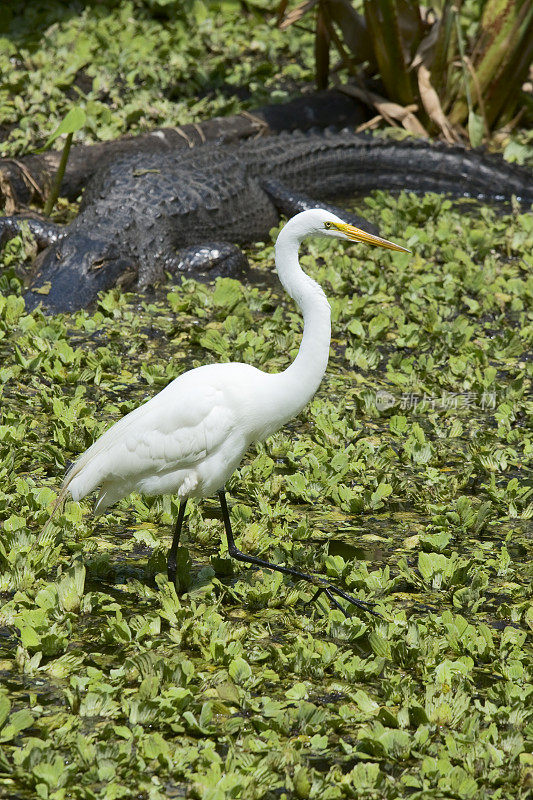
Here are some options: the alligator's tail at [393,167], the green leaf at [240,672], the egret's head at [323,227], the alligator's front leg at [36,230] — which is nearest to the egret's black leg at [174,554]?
the green leaf at [240,672]

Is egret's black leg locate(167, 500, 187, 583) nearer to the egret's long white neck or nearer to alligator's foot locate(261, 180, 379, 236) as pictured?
the egret's long white neck

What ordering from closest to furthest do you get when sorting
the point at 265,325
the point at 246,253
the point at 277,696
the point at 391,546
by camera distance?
1. the point at 277,696
2. the point at 391,546
3. the point at 265,325
4. the point at 246,253

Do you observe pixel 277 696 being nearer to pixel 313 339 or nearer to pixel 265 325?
pixel 313 339

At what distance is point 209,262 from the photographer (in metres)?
6.91

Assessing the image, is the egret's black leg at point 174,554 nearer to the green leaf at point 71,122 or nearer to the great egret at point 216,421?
the great egret at point 216,421

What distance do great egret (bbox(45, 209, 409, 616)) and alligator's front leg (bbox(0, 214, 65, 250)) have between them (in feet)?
12.4

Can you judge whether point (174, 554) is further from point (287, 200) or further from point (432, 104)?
point (432, 104)

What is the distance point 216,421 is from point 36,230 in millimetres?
4162

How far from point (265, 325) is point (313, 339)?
2600 millimetres

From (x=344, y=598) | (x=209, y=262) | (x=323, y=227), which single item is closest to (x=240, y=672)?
(x=344, y=598)

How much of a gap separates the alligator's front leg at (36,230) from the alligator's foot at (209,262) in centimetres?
86

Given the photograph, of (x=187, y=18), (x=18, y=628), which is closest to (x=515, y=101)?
(x=187, y=18)

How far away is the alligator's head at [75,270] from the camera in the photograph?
6121 mm

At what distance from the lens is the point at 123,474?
136 inches
